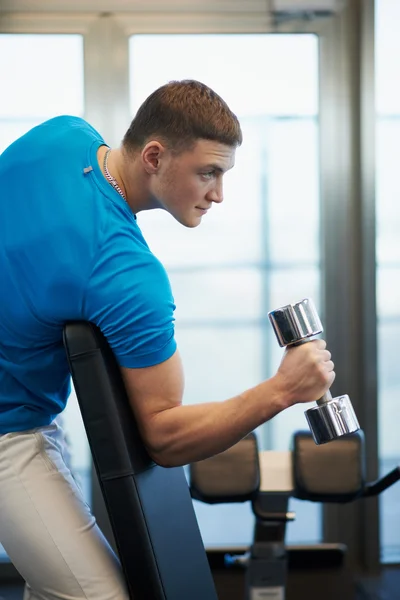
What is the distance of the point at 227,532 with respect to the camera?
3.12 meters

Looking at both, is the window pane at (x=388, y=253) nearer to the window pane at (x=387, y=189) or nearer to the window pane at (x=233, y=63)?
the window pane at (x=387, y=189)

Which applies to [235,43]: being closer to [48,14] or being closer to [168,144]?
[48,14]

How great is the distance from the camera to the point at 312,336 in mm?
1269

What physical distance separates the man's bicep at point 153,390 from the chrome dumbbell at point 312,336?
18cm

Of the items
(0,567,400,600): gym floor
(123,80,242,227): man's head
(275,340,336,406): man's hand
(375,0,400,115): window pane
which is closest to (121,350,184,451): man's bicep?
(275,340,336,406): man's hand

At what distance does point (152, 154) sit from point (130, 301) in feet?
0.89

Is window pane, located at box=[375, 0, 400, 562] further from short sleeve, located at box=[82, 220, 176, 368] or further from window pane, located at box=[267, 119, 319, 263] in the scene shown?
short sleeve, located at box=[82, 220, 176, 368]

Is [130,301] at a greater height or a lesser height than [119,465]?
greater

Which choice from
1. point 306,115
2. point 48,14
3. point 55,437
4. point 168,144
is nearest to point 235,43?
point 306,115

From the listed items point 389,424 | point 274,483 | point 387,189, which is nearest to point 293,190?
point 387,189

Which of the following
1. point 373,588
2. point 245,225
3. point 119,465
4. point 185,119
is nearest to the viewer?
point 119,465

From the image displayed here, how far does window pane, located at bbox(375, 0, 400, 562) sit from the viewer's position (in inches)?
118

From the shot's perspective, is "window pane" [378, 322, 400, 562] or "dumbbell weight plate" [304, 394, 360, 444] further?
"window pane" [378, 322, 400, 562]

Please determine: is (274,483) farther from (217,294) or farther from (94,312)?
(94,312)
